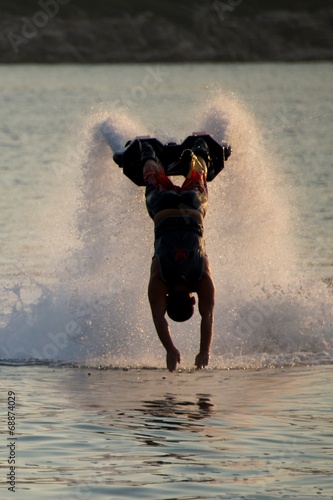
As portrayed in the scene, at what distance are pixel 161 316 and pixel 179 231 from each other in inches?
45.4

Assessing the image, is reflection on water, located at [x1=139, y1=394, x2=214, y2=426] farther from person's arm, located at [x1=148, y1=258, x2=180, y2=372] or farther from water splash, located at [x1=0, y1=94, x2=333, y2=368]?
water splash, located at [x1=0, y1=94, x2=333, y2=368]

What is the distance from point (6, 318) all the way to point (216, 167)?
4030 millimetres

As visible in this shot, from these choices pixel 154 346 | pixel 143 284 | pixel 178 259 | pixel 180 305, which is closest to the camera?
pixel 180 305

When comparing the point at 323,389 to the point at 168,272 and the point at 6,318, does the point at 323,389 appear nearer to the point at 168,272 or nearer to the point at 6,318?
the point at 168,272

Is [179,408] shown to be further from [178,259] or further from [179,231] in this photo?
[179,231]

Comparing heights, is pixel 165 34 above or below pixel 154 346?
below

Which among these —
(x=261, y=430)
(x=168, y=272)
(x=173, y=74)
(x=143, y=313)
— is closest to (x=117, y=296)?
(x=143, y=313)

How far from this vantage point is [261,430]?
14.0 metres

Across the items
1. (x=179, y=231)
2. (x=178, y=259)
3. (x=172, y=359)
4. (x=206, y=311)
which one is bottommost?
(x=172, y=359)

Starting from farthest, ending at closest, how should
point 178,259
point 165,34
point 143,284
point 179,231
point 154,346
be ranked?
point 165,34 → point 143,284 → point 154,346 → point 179,231 → point 178,259

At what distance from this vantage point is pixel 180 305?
1492cm

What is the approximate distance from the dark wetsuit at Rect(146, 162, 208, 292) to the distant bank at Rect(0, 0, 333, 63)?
108 metres

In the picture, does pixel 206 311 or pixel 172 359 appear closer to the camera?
pixel 172 359

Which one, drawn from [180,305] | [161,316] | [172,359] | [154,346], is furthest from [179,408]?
[154,346]
